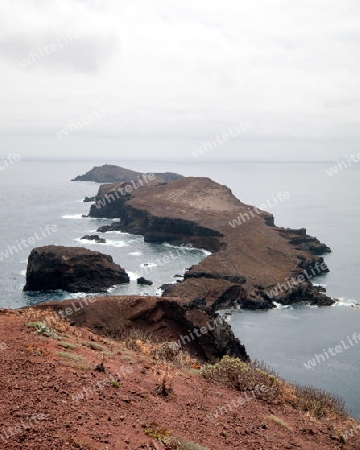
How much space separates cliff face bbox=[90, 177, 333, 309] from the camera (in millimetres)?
66000

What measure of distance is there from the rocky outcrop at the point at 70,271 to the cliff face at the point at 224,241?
37.9 feet

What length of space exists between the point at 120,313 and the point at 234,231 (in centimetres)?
6976

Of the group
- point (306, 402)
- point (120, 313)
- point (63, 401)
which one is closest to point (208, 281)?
point (120, 313)

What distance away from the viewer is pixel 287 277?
2921 inches

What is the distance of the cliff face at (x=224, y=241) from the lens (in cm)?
6600

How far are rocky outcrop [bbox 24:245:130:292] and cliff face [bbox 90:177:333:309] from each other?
11556mm

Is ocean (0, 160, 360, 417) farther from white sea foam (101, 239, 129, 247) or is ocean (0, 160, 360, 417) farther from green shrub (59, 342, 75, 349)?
green shrub (59, 342, 75, 349)

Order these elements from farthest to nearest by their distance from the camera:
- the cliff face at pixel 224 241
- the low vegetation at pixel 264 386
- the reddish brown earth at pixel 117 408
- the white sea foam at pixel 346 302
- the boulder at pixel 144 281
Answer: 1. the boulder at pixel 144 281
2. the cliff face at pixel 224 241
3. the white sea foam at pixel 346 302
4. the low vegetation at pixel 264 386
5. the reddish brown earth at pixel 117 408

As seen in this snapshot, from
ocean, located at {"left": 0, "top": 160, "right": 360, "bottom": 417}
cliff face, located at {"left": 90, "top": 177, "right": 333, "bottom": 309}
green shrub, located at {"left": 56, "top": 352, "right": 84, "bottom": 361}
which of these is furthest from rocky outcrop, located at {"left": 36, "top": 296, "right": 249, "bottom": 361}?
green shrub, located at {"left": 56, "top": 352, "right": 84, "bottom": 361}

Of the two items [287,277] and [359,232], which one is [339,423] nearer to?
[287,277]

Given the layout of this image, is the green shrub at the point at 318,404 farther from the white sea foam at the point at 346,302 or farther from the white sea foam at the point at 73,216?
the white sea foam at the point at 73,216

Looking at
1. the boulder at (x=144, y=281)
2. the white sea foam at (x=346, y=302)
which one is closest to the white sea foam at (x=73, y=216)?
the boulder at (x=144, y=281)

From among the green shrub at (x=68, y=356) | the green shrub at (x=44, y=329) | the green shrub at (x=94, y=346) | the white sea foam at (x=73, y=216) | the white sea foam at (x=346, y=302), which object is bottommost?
the white sea foam at (x=346, y=302)

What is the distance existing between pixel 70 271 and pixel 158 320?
40.2m
